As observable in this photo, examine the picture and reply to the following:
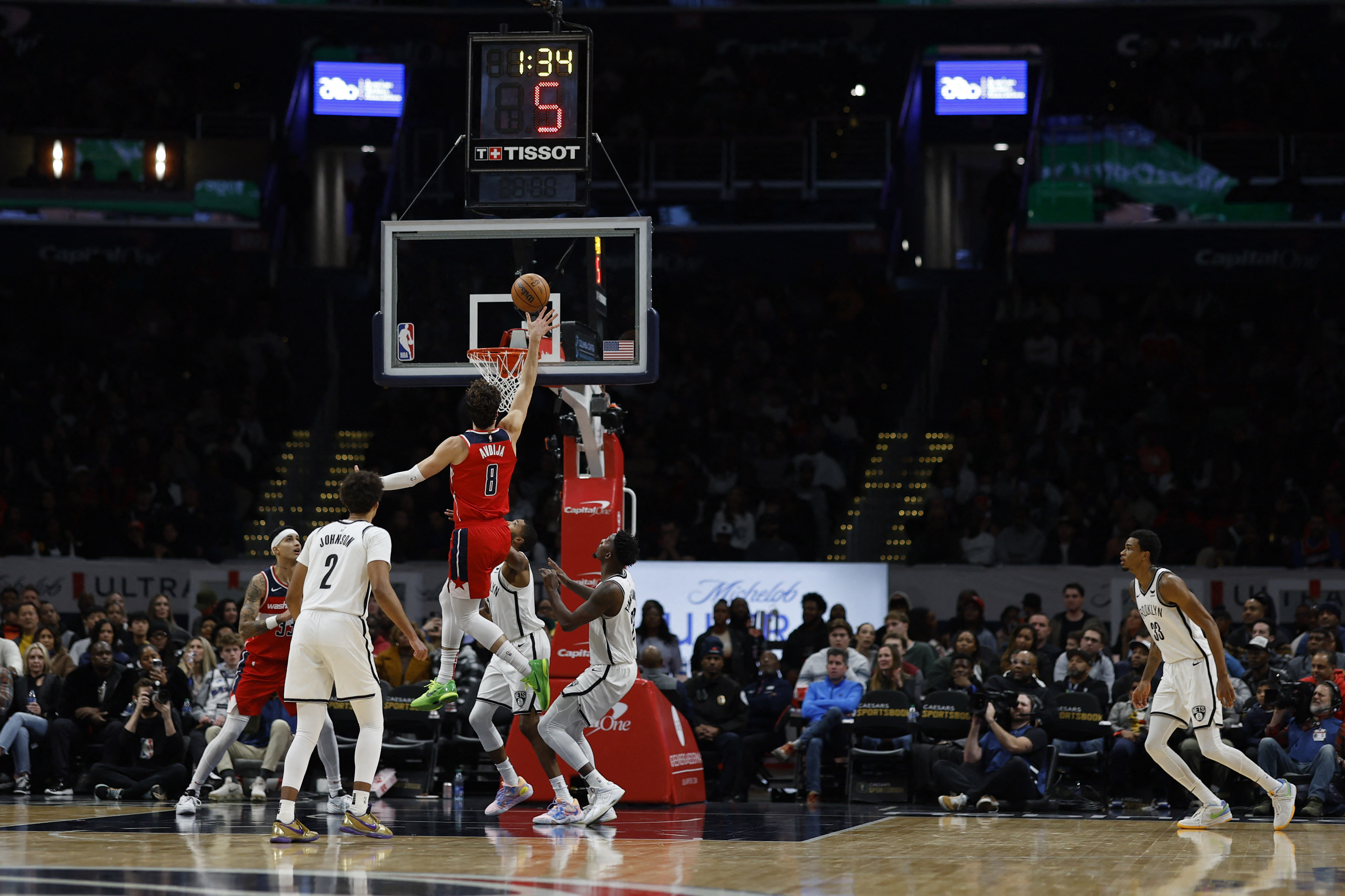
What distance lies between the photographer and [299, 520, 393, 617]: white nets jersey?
1020cm

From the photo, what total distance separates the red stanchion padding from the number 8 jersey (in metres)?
2.47

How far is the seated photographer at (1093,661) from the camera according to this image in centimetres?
1547

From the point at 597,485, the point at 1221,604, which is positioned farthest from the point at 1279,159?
the point at 597,485

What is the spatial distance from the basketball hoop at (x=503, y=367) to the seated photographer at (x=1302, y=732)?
7.18 meters

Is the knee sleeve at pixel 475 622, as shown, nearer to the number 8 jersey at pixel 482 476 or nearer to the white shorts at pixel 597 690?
the number 8 jersey at pixel 482 476

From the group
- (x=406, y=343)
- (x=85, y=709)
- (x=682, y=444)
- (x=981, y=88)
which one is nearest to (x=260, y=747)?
(x=85, y=709)

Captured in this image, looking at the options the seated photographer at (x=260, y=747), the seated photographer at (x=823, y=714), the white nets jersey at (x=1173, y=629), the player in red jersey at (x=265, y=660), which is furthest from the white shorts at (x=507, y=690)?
the white nets jersey at (x=1173, y=629)

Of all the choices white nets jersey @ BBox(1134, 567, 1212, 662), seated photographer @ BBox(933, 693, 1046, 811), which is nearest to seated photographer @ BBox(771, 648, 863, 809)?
seated photographer @ BBox(933, 693, 1046, 811)

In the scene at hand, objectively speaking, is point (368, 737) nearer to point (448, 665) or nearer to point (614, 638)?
point (448, 665)

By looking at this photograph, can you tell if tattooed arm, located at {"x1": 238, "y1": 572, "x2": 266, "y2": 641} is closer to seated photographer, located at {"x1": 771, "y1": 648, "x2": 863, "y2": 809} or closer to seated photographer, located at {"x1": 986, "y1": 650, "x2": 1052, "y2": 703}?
seated photographer, located at {"x1": 771, "y1": 648, "x2": 863, "y2": 809}

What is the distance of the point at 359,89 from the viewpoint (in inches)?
1097

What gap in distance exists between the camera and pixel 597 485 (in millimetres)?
13797

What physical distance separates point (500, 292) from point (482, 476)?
76.2 inches

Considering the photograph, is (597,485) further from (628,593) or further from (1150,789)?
(1150,789)
